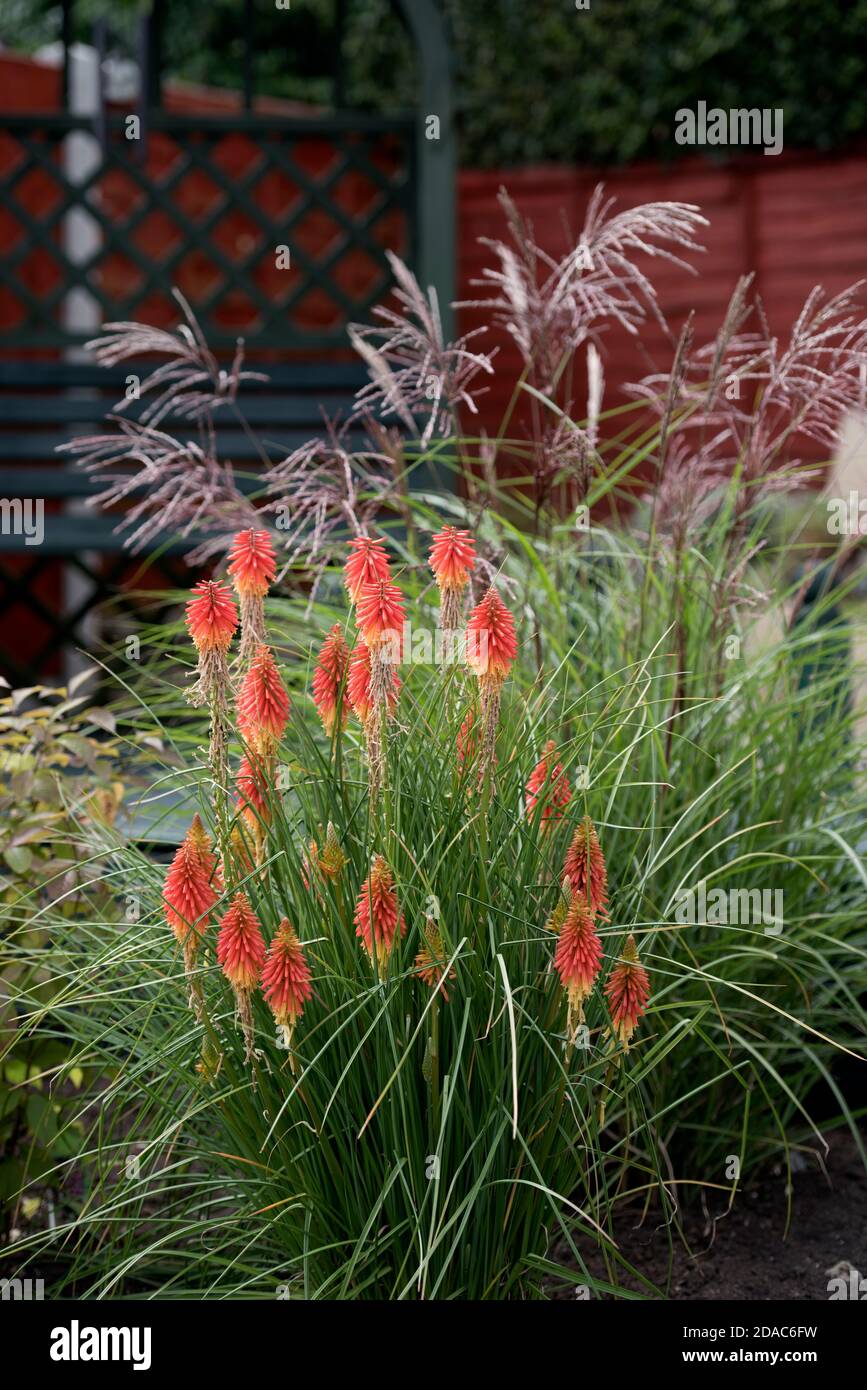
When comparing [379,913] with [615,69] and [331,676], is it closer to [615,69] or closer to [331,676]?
[331,676]

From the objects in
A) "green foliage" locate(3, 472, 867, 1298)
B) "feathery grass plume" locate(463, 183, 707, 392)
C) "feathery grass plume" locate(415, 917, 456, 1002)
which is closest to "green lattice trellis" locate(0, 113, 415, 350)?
"feathery grass plume" locate(463, 183, 707, 392)

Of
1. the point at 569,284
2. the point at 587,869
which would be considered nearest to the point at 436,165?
the point at 569,284

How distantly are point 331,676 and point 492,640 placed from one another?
223 millimetres

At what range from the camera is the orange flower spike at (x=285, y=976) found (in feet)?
4.77

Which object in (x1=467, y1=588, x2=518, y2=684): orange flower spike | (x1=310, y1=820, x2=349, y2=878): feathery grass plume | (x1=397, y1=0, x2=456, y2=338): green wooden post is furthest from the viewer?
(x1=397, y1=0, x2=456, y2=338): green wooden post

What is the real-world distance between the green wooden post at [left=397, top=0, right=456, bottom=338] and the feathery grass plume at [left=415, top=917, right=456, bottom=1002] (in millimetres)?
4438

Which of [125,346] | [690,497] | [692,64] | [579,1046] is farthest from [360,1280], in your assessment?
[692,64]

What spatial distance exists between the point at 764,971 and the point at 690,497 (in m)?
0.73

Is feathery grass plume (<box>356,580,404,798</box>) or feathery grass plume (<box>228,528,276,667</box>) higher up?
feathery grass plume (<box>228,528,276,667</box>)

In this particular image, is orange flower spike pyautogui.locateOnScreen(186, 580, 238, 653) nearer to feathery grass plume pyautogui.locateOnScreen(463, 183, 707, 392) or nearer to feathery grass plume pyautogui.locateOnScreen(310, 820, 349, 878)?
feathery grass plume pyautogui.locateOnScreen(310, 820, 349, 878)

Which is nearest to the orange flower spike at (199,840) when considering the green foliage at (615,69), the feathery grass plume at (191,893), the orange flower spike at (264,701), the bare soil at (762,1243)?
the feathery grass plume at (191,893)

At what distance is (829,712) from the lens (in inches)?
101

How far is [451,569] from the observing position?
1505 millimetres

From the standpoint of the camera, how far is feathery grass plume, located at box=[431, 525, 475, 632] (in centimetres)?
150
